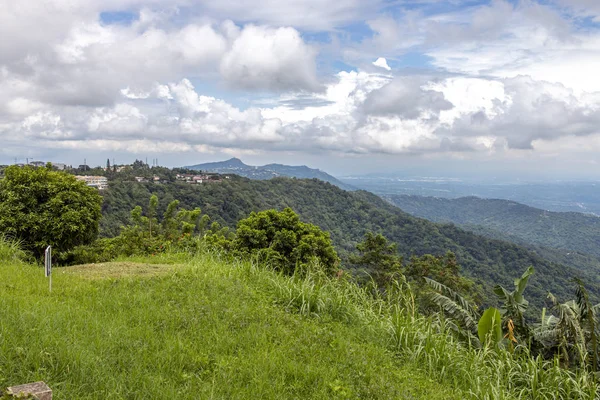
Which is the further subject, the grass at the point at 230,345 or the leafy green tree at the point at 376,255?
the leafy green tree at the point at 376,255

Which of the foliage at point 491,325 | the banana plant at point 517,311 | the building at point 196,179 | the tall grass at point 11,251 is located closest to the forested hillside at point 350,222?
the building at point 196,179

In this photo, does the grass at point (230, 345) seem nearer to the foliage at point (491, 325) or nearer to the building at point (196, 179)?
the foliage at point (491, 325)

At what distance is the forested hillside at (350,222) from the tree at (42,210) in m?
18.2

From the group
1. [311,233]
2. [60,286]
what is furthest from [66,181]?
[311,233]

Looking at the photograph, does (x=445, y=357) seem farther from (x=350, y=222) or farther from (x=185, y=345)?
(x=350, y=222)

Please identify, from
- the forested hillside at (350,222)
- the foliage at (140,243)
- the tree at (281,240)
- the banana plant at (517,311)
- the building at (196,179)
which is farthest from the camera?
the building at (196,179)

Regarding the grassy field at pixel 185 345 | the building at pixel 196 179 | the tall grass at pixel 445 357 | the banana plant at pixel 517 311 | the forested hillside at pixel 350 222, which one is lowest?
the forested hillside at pixel 350 222

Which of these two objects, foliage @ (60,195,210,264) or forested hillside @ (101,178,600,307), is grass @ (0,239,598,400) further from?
forested hillside @ (101,178,600,307)

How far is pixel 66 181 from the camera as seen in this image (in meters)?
10.9

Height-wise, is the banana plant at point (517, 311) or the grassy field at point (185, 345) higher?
the grassy field at point (185, 345)

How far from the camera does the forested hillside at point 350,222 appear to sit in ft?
160

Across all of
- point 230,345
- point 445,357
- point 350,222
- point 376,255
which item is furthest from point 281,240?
point 350,222

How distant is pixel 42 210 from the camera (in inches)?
409

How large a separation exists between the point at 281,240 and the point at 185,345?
789 centimetres
